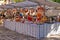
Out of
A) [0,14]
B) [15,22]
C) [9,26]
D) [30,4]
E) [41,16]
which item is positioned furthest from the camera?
[0,14]

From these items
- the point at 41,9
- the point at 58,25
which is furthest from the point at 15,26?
the point at 58,25

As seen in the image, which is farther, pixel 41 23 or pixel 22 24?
pixel 22 24

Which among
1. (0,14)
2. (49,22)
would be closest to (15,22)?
(49,22)

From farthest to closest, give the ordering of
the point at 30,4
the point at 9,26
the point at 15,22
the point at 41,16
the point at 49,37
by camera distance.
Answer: the point at 30,4 < the point at 9,26 < the point at 15,22 < the point at 41,16 < the point at 49,37

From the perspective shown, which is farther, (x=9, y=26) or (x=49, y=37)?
(x=9, y=26)

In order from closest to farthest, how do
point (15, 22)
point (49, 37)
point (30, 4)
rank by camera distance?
point (49, 37)
point (15, 22)
point (30, 4)

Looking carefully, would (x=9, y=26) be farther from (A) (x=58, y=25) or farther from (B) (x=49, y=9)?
(B) (x=49, y=9)

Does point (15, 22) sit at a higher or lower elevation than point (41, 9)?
lower

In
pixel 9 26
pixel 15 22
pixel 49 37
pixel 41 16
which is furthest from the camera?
pixel 9 26

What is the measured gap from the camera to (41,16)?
1109cm

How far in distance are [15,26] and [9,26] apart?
37.6 inches

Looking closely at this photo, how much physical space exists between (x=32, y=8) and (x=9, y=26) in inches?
171

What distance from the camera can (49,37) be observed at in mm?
10180

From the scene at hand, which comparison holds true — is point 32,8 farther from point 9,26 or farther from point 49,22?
point 49,22
